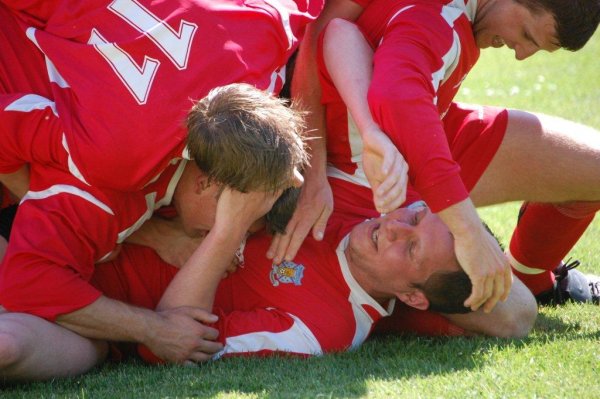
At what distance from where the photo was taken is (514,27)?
12.5ft

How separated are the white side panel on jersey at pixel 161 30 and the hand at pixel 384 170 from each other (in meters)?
0.84

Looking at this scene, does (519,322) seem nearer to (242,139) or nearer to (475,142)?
(475,142)

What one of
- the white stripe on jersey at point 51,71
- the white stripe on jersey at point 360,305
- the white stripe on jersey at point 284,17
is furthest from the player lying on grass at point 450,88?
the white stripe on jersey at point 51,71

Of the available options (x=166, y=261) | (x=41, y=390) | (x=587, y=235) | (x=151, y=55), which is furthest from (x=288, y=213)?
(x=587, y=235)

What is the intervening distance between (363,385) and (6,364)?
131 cm

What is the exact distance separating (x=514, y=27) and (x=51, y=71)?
74.7 inches

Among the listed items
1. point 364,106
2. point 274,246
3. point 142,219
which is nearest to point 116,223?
point 142,219

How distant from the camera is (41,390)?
3404 millimetres

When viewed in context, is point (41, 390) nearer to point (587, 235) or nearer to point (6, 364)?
point (6, 364)

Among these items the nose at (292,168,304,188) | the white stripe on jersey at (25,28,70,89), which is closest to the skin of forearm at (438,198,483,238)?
the nose at (292,168,304,188)

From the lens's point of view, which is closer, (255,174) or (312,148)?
(255,174)

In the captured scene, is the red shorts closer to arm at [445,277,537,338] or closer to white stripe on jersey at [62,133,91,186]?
arm at [445,277,537,338]

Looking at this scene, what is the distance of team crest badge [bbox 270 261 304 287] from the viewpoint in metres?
3.92

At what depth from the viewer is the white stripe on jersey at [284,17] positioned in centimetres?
388
